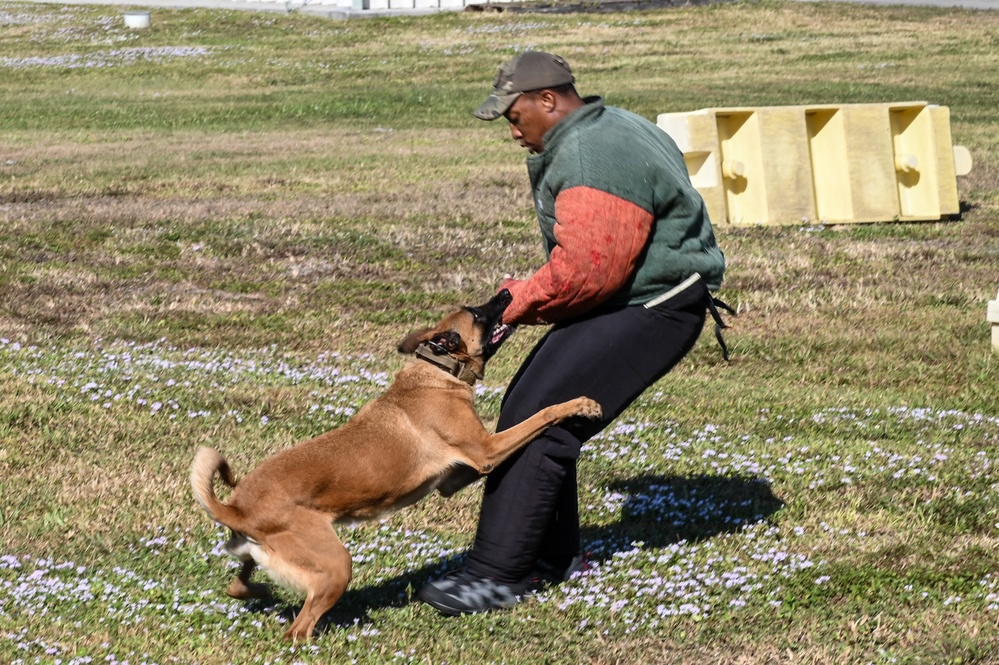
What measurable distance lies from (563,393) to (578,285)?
49 centimetres

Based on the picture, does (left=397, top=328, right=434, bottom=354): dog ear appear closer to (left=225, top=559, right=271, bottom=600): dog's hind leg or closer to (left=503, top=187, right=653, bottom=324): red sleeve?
(left=503, top=187, right=653, bottom=324): red sleeve

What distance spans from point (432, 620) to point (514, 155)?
1480 centimetres

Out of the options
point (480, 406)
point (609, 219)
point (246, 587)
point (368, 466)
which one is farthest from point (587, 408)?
point (480, 406)

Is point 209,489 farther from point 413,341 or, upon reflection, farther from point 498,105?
point 498,105

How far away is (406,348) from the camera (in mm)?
5344

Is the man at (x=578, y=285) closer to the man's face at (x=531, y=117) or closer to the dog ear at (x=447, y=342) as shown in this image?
the man's face at (x=531, y=117)

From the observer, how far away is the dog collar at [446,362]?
5.18 meters

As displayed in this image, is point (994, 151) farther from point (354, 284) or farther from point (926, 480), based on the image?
point (926, 480)

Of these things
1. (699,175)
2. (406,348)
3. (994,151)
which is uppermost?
(406,348)

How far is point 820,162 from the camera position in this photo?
45.2 ft

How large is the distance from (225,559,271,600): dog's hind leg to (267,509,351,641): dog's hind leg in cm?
43

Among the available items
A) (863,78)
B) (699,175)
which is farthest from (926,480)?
(863,78)


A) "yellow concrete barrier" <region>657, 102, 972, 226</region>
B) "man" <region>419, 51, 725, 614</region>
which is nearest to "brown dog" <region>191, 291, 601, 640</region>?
"man" <region>419, 51, 725, 614</region>

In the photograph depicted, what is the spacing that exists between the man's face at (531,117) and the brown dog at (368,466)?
2.09ft
